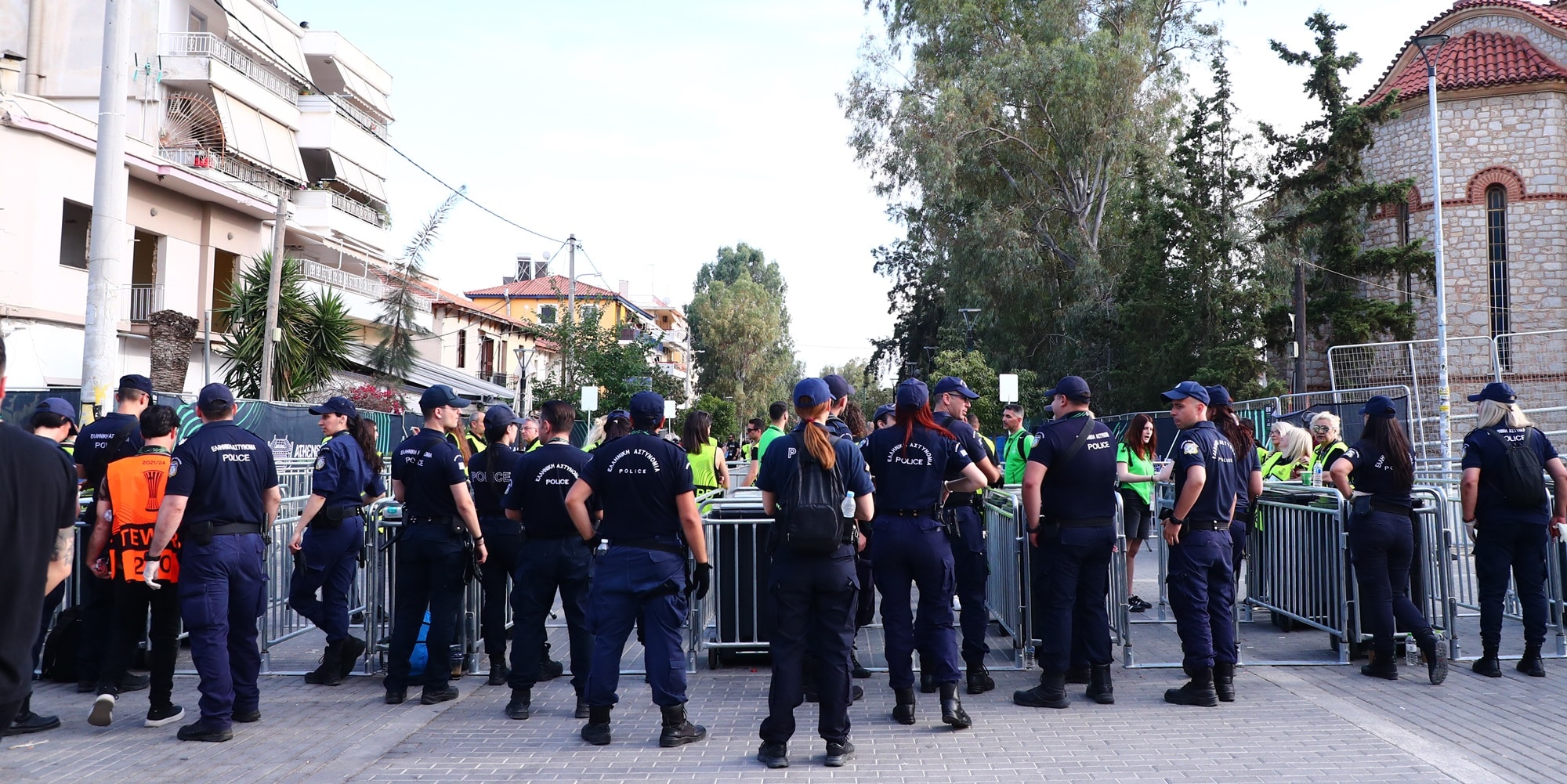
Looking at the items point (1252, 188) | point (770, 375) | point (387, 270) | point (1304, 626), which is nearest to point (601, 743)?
point (1304, 626)

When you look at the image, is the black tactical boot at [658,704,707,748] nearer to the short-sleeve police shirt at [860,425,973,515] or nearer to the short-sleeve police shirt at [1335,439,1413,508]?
the short-sleeve police shirt at [860,425,973,515]

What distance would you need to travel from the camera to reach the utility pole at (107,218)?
33.3ft

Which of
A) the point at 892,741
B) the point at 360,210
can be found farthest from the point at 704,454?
the point at 360,210

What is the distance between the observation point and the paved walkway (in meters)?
5.59

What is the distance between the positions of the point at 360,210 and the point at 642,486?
34440 mm

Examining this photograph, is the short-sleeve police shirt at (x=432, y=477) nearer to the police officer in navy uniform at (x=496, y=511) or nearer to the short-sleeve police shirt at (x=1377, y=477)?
the police officer in navy uniform at (x=496, y=511)

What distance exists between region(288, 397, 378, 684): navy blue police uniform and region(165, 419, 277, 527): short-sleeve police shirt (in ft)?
4.11

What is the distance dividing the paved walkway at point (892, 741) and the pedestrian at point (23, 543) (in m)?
2.80

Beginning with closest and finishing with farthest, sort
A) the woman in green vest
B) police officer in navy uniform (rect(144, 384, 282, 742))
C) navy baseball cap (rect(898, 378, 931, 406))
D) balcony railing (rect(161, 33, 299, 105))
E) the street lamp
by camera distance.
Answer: police officer in navy uniform (rect(144, 384, 282, 742)) → navy baseball cap (rect(898, 378, 931, 406)) → the woman in green vest → the street lamp → balcony railing (rect(161, 33, 299, 105))

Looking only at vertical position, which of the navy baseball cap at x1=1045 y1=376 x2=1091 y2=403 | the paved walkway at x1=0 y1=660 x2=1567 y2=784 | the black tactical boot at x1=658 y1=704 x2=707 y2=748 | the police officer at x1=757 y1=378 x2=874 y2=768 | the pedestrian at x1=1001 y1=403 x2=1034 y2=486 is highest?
the navy baseball cap at x1=1045 y1=376 x2=1091 y2=403

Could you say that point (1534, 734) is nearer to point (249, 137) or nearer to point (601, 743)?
point (601, 743)

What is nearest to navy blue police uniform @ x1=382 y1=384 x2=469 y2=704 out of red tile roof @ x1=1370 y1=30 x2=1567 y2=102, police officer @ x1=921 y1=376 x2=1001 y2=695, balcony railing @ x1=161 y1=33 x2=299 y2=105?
police officer @ x1=921 y1=376 x2=1001 y2=695

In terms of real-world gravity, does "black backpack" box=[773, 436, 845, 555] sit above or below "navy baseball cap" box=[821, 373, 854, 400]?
below

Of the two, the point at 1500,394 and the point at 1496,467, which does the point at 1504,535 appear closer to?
the point at 1496,467
